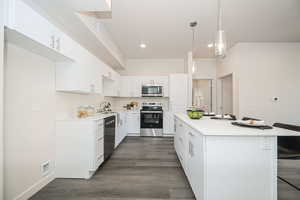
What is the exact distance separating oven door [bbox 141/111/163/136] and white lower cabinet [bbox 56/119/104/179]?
2735mm

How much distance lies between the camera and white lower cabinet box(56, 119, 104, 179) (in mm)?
2303

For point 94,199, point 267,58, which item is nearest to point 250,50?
point 267,58

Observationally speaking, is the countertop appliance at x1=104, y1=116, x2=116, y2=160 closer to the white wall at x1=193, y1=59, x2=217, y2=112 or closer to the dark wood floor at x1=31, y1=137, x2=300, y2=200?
the dark wood floor at x1=31, y1=137, x2=300, y2=200

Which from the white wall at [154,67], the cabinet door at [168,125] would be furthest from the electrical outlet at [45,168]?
the white wall at [154,67]

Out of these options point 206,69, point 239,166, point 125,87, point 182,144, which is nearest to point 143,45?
point 125,87

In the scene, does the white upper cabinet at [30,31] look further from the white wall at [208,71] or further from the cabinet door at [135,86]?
the white wall at [208,71]

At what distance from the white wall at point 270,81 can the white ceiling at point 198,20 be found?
10.8 inches

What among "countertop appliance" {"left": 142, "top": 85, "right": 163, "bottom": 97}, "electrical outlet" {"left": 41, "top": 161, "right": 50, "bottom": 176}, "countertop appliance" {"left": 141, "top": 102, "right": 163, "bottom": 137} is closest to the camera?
"electrical outlet" {"left": 41, "top": 161, "right": 50, "bottom": 176}

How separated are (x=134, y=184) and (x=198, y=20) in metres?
3.02

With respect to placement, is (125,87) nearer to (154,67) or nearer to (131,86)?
(131,86)

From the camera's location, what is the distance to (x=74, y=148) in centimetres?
231

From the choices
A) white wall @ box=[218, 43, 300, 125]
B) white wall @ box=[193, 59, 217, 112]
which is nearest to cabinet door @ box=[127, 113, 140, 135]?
white wall @ box=[193, 59, 217, 112]

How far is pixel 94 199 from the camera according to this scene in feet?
6.05

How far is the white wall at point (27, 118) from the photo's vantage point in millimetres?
1646
